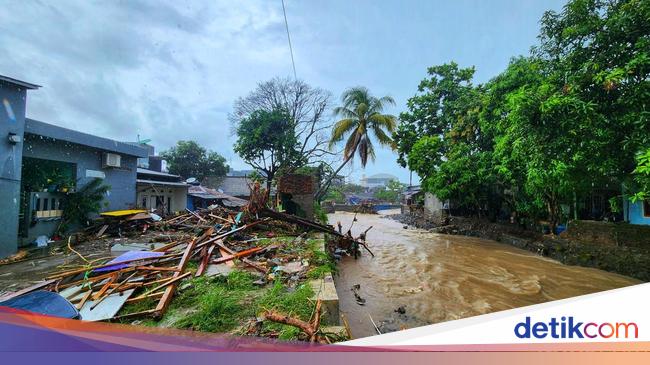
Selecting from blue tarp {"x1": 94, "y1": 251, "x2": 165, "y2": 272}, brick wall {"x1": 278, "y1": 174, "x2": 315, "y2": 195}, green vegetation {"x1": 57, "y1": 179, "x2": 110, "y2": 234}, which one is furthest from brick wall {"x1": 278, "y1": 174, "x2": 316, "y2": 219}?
green vegetation {"x1": 57, "y1": 179, "x2": 110, "y2": 234}

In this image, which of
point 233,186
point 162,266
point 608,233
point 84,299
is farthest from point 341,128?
point 233,186

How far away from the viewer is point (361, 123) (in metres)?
18.9

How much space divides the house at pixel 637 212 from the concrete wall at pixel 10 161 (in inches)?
794

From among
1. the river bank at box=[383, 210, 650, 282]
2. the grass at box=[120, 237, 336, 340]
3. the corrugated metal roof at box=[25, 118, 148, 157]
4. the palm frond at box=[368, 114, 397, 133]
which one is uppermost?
the palm frond at box=[368, 114, 397, 133]

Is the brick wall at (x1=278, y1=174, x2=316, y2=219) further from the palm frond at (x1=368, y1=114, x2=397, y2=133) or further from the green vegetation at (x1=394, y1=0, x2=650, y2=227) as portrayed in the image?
the palm frond at (x1=368, y1=114, x2=397, y2=133)

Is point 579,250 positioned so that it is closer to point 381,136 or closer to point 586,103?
point 586,103

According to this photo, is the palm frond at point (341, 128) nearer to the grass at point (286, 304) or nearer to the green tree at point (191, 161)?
the grass at point (286, 304)

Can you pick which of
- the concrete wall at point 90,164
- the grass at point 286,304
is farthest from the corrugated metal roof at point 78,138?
the grass at point 286,304

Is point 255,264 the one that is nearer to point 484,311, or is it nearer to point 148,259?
point 148,259

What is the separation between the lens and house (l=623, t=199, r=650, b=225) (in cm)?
1031

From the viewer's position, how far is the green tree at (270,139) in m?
18.0

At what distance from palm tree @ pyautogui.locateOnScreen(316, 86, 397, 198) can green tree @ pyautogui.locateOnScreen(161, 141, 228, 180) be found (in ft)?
56.2

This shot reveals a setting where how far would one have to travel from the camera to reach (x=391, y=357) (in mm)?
A: 1853

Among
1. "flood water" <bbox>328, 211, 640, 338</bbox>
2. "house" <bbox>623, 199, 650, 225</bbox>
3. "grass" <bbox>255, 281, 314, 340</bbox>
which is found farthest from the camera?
"house" <bbox>623, 199, 650, 225</bbox>
